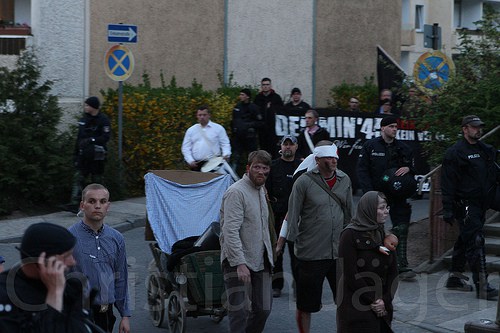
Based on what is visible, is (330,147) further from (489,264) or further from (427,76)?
(427,76)

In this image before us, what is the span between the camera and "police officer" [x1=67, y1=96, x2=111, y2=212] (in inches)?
581

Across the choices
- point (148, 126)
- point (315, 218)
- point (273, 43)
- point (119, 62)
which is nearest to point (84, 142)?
point (119, 62)

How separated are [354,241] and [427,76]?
8226mm

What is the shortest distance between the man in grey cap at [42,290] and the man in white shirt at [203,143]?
10.7m

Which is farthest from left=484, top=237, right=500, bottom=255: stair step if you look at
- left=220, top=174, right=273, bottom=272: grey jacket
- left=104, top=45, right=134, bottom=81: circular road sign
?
left=104, top=45, right=134, bottom=81: circular road sign

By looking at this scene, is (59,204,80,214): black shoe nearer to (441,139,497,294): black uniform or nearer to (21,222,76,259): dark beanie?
(441,139,497,294): black uniform

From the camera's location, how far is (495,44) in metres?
13.7

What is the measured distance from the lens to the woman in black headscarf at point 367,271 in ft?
23.2

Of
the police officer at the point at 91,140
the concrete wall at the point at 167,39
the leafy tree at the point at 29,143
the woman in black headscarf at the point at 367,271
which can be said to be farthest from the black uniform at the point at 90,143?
the woman in black headscarf at the point at 367,271

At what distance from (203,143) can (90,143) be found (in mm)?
1792

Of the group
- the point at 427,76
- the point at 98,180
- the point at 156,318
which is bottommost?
the point at 156,318

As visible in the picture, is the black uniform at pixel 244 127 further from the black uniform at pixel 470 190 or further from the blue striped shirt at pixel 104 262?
the blue striped shirt at pixel 104 262

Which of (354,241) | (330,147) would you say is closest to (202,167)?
(330,147)

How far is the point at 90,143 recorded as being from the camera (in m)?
14.7
